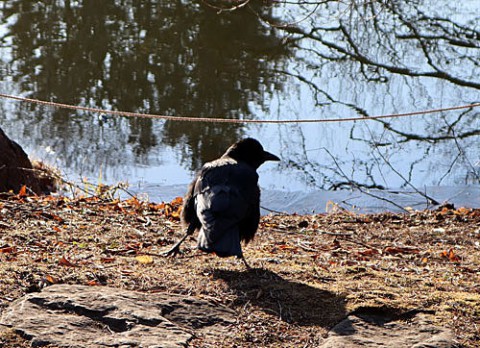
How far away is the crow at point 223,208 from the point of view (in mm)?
4637

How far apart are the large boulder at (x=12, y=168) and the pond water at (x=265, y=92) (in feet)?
4.53

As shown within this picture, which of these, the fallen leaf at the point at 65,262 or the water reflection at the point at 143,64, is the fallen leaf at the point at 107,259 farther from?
the water reflection at the point at 143,64

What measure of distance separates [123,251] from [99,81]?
342 inches

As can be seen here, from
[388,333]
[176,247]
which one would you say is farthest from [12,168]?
[388,333]

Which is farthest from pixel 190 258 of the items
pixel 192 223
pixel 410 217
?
pixel 410 217

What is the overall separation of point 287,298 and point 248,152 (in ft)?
6.51

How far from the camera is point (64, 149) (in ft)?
36.1

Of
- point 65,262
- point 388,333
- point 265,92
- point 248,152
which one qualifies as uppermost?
point 265,92

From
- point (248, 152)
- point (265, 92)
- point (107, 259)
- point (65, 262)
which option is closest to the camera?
point (65, 262)

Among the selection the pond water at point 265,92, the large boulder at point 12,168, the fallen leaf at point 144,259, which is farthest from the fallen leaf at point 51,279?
the pond water at point 265,92

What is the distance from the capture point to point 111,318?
3729 millimetres

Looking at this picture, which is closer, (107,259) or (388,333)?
(388,333)

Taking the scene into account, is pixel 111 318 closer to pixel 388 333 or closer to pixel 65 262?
pixel 65 262

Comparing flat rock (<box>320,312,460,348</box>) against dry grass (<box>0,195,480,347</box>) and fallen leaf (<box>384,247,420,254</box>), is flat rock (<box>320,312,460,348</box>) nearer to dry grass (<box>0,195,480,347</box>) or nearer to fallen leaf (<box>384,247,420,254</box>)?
dry grass (<box>0,195,480,347</box>)
